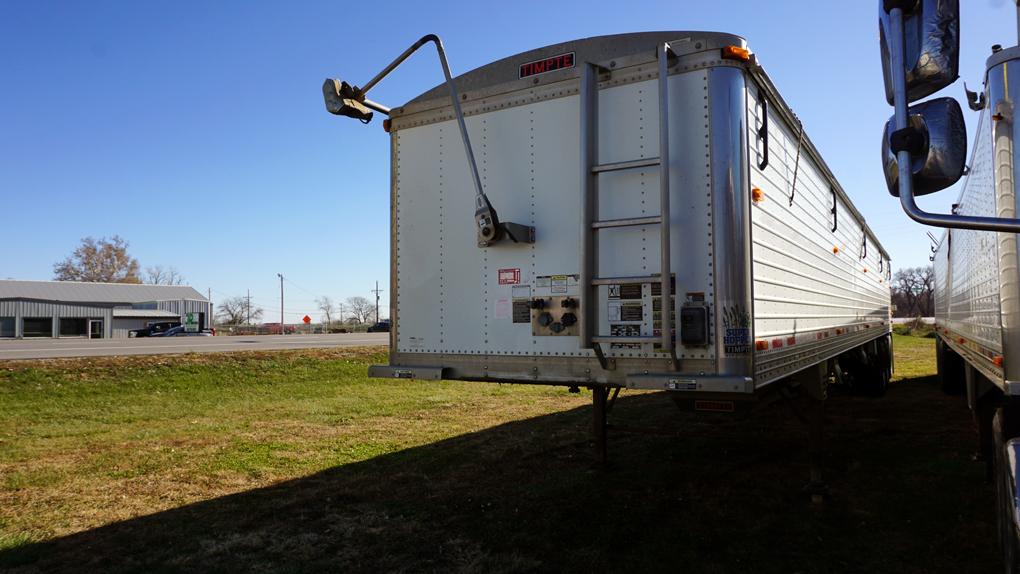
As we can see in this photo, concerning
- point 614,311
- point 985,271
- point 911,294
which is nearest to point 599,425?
point 614,311

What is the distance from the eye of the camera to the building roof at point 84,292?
46.7 metres

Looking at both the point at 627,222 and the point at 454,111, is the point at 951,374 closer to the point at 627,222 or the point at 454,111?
the point at 627,222

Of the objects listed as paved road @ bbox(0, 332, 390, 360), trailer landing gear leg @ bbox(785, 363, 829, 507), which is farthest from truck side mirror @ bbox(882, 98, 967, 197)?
paved road @ bbox(0, 332, 390, 360)

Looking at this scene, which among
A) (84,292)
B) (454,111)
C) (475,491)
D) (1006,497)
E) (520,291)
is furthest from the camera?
(84,292)

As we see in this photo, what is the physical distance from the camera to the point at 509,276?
4.59 metres

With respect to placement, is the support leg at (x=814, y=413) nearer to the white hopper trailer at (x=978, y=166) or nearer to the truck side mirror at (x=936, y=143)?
the white hopper trailer at (x=978, y=166)

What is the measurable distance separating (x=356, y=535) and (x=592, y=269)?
281cm

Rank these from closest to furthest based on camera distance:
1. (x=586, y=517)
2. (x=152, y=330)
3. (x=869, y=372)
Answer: (x=586, y=517) → (x=869, y=372) → (x=152, y=330)

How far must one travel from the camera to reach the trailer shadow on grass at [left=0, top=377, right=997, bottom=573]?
4625mm

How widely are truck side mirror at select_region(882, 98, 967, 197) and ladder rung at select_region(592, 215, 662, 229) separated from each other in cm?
197

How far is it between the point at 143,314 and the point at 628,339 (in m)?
56.1

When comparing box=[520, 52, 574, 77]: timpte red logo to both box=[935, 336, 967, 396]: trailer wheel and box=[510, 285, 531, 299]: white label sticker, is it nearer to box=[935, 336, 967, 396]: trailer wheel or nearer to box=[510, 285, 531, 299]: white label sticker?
box=[510, 285, 531, 299]: white label sticker

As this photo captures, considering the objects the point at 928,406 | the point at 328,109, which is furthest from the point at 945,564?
the point at 928,406

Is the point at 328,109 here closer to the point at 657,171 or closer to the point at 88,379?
the point at 657,171
